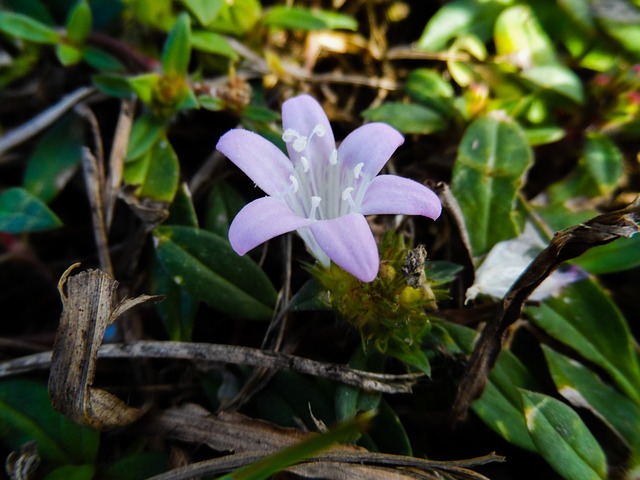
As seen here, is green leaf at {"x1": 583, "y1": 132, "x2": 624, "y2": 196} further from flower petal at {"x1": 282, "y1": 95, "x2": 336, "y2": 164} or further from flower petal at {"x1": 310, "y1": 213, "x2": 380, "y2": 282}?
flower petal at {"x1": 310, "y1": 213, "x2": 380, "y2": 282}

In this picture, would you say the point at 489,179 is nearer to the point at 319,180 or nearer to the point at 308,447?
the point at 319,180

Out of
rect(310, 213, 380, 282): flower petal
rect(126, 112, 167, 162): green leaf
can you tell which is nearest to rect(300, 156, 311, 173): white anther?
rect(310, 213, 380, 282): flower petal

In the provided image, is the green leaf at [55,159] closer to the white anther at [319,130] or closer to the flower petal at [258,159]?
the flower petal at [258,159]

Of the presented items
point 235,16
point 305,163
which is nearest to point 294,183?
point 305,163

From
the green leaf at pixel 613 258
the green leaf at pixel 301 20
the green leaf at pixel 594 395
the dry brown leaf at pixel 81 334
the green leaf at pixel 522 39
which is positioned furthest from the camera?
the green leaf at pixel 522 39

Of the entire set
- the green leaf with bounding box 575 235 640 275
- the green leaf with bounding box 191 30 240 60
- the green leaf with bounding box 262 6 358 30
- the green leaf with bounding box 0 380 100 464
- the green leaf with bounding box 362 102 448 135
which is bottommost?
the green leaf with bounding box 0 380 100 464

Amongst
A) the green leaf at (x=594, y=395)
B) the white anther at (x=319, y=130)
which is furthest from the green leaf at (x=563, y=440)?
the white anther at (x=319, y=130)
